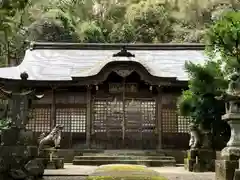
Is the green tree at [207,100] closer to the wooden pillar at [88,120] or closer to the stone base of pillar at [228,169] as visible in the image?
the stone base of pillar at [228,169]

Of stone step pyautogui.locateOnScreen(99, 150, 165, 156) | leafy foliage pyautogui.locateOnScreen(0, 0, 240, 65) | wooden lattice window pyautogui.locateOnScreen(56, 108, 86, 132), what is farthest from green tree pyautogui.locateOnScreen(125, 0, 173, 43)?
stone step pyautogui.locateOnScreen(99, 150, 165, 156)

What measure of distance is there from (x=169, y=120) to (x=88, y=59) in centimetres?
605

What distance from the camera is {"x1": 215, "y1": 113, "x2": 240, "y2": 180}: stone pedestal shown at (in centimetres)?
930

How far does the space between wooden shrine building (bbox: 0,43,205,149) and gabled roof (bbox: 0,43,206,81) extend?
0.10 meters

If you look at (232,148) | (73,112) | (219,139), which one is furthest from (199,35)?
(232,148)

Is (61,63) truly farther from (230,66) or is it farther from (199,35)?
(199,35)

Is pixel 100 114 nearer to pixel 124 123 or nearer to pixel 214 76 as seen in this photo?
pixel 124 123

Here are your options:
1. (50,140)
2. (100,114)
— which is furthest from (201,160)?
(100,114)

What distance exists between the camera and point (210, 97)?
13500mm

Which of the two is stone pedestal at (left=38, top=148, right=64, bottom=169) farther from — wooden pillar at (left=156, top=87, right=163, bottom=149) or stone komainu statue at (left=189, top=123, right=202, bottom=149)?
wooden pillar at (left=156, top=87, right=163, bottom=149)

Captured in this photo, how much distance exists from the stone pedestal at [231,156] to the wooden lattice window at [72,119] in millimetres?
10799

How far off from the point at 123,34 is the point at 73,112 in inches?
854

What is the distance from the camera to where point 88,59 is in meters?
23.1

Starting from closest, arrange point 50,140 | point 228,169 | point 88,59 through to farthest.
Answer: point 228,169 < point 50,140 < point 88,59
